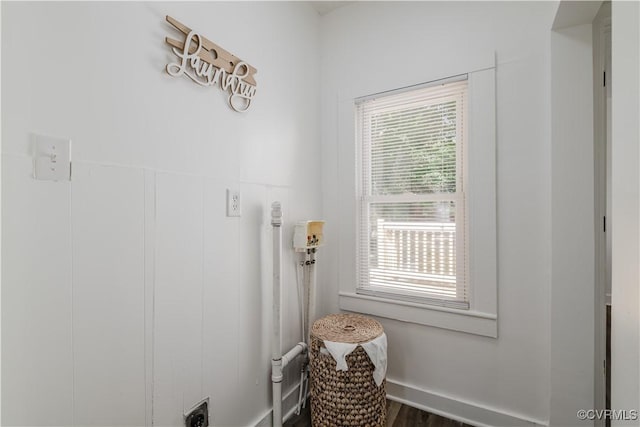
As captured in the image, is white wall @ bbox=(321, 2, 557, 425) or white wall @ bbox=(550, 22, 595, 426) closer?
white wall @ bbox=(550, 22, 595, 426)

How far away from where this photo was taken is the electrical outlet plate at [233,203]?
4.67 feet

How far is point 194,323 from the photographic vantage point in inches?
50.2

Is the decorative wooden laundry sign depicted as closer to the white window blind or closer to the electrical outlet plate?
the electrical outlet plate

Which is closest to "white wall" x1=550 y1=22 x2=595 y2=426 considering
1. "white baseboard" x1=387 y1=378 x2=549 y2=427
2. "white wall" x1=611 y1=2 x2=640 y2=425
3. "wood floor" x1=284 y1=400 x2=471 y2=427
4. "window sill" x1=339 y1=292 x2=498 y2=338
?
"white baseboard" x1=387 y1=378 x2=549 y2=427

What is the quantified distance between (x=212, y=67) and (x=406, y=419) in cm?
220

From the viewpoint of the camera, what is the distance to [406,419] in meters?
1.78

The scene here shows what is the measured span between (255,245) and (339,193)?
31.7 inches

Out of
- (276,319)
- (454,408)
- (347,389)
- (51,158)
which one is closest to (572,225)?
(454,408)

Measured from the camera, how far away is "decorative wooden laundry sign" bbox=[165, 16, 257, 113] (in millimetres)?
1190

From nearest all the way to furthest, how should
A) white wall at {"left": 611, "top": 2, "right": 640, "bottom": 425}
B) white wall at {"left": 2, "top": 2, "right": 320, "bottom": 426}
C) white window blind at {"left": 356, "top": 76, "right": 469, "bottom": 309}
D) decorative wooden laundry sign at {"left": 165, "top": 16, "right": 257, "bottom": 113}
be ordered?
white wall at {"left": 611, "top": 2, "right": 640, "bottom": 425}
white wall at {"left": 2, "top": 2, "right": 320, "bottom": 426}
decorative wooden laundry sign at {"left": 165, "top": 16, "right": 257, "bottom": 113}
white window blind at {"left": 356, "top": 76, "right": 469, "bottom": 309}

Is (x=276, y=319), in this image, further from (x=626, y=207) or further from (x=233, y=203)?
(x=626, y=207)

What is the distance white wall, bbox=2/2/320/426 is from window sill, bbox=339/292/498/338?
2.31ft

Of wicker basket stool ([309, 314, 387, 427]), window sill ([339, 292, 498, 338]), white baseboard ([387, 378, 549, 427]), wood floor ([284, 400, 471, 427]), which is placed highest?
window sill ([339, 292, 498, 338])

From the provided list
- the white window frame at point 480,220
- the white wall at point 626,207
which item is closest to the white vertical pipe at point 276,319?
the white window frame at point 480,220
